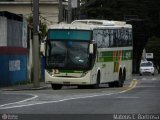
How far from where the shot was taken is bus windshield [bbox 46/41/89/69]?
113ft

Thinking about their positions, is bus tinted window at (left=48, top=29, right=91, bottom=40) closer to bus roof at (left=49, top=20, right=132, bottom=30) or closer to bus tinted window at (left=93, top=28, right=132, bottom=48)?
bus roof at (left=49, top=20, right=132, bottom=30)

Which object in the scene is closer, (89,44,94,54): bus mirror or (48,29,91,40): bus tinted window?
(89,44,94,54): bus mirror

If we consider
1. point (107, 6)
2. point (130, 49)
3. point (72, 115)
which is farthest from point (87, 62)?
point (107, 6)

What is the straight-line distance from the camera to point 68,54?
3438 cm

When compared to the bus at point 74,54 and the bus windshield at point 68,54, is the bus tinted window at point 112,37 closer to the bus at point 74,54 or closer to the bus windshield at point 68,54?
the bus at point 74,54

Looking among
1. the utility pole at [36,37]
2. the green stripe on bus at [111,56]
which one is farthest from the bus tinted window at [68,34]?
the utility pole at [36,37]

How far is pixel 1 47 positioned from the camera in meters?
37.7

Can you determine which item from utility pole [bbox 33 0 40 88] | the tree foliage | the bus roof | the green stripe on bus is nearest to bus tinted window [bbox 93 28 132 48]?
the bus roof

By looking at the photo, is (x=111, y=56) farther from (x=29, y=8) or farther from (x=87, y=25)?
(x=29, y=8)

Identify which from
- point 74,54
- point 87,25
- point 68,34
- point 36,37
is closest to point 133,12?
point 36,37

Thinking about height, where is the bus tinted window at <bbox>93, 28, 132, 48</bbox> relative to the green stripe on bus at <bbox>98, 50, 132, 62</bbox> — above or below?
above

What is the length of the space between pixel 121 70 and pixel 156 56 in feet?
303

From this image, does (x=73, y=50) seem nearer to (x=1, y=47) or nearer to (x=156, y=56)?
(x=1, y=47)

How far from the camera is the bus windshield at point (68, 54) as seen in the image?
34.3 m
